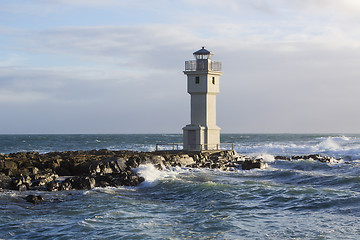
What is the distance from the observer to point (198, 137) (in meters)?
24.7

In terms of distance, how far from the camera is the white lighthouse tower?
24.6 metres

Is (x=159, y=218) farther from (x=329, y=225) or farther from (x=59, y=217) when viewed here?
(x=329, y=225)

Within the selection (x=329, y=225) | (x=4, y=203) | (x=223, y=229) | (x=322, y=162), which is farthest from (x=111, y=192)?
(x=322, y=162)

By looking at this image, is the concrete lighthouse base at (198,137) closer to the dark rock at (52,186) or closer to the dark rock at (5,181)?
the dark rock at (52,186)

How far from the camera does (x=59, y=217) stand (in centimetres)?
1053

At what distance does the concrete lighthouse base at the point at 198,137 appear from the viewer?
2461 centimetres

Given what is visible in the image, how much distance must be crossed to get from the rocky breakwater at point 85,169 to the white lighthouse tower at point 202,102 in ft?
4.61

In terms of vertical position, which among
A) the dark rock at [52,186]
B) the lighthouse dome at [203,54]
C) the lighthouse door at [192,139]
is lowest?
the dark rock at [52,186]

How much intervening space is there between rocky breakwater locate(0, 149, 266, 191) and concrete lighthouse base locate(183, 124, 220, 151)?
3.95 ft

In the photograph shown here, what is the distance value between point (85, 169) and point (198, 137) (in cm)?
881

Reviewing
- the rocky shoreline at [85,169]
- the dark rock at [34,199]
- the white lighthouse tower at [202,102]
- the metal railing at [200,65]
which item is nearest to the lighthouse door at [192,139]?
the white lighthouse tower at [202,102]

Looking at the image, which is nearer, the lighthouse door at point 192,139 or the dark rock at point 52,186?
the dark rock at point 52,186

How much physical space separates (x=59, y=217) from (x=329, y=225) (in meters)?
5.84

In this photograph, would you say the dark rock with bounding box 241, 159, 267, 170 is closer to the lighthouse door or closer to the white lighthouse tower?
the white lighthouse tower
